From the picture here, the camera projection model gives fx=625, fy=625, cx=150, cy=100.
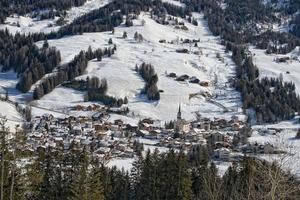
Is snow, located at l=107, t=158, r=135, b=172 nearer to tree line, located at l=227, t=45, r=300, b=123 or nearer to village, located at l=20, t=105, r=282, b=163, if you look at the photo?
village, located at l=20, t=105, r=282, b=163

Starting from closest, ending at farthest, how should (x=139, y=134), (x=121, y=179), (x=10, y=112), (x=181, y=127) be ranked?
(x=121, y=179) < (x=139, y=134) < (x=181, y=127) < (x=10, y=112)

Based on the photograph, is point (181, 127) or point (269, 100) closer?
point (181, 127)

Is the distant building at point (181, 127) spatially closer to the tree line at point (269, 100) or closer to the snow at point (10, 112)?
the tree line at point (269, 100)

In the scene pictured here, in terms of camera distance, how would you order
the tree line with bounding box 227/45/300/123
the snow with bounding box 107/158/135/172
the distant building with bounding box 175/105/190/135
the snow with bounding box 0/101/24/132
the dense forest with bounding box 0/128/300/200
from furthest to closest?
the tree line with bounding box 227/45/300/123
the snow with bounding box 0/101/24/132
the distant building with bounding box 175/105/190/135
the snow with bounding box 107/158/135/172
the dense forest with bounding box 0/128/300/200

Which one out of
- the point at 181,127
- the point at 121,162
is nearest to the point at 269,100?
the point at 181,127

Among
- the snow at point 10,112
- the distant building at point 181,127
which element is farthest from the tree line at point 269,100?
the snow at point 10,112

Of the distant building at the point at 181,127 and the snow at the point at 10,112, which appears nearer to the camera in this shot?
the distant building at the point at 181,127

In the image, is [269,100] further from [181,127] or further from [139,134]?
[139,134]

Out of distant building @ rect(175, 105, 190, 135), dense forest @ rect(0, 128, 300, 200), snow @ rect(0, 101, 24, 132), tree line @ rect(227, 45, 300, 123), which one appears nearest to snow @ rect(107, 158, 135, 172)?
distant building @ rect(175, 105, 190, 135)
